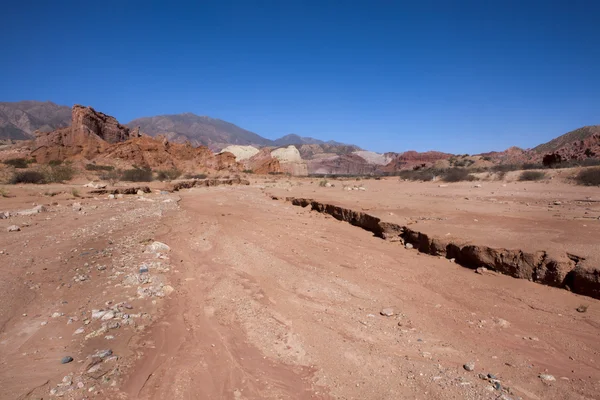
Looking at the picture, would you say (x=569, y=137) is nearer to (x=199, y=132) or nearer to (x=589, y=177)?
(x=589, y=177)

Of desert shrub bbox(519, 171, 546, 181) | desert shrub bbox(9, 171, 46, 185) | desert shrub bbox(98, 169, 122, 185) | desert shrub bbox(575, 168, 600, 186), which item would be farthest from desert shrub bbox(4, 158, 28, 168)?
desert shrub bbox(575, 168, 600, 186)

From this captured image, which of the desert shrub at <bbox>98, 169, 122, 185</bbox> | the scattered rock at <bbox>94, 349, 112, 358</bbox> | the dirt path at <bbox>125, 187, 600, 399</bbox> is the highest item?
the desert shrub at <bbox>98, 169, 122, 185</bbox>

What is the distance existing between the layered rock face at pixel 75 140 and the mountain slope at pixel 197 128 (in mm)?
113994

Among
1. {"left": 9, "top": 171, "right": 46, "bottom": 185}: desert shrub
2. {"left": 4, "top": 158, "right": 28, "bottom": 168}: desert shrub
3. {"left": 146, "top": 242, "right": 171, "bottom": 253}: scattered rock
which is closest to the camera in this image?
{"left": 146, "top": 242, "right": 171, "bottom": 253}: scattered rock

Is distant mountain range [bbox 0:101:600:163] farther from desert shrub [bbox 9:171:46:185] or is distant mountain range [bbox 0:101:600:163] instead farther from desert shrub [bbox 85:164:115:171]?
desert shrub [bbox 9:171:46:185]

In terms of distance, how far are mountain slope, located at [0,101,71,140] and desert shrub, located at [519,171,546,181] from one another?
9505cm

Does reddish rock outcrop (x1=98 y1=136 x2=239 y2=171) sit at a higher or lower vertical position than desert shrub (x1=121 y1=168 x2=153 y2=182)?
higher

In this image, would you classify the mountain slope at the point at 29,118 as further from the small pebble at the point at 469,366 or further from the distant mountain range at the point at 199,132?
the small pebble at the point at 469,366

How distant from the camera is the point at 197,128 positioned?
167 meters

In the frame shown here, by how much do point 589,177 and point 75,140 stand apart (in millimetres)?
35693

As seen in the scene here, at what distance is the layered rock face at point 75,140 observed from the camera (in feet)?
87.3

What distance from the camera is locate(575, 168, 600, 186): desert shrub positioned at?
1441cm

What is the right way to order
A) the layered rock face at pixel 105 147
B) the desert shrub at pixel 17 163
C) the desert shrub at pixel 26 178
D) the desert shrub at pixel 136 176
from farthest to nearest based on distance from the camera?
the layered rock face at pixel 105 147 → the desert shrub at pixel 136 176 → the desert shrub at pixel 17 163 → the desert shrub at pixel 26 178

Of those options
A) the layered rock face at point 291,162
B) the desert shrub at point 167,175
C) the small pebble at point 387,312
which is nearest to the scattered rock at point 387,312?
the small pebble at point 387,312
